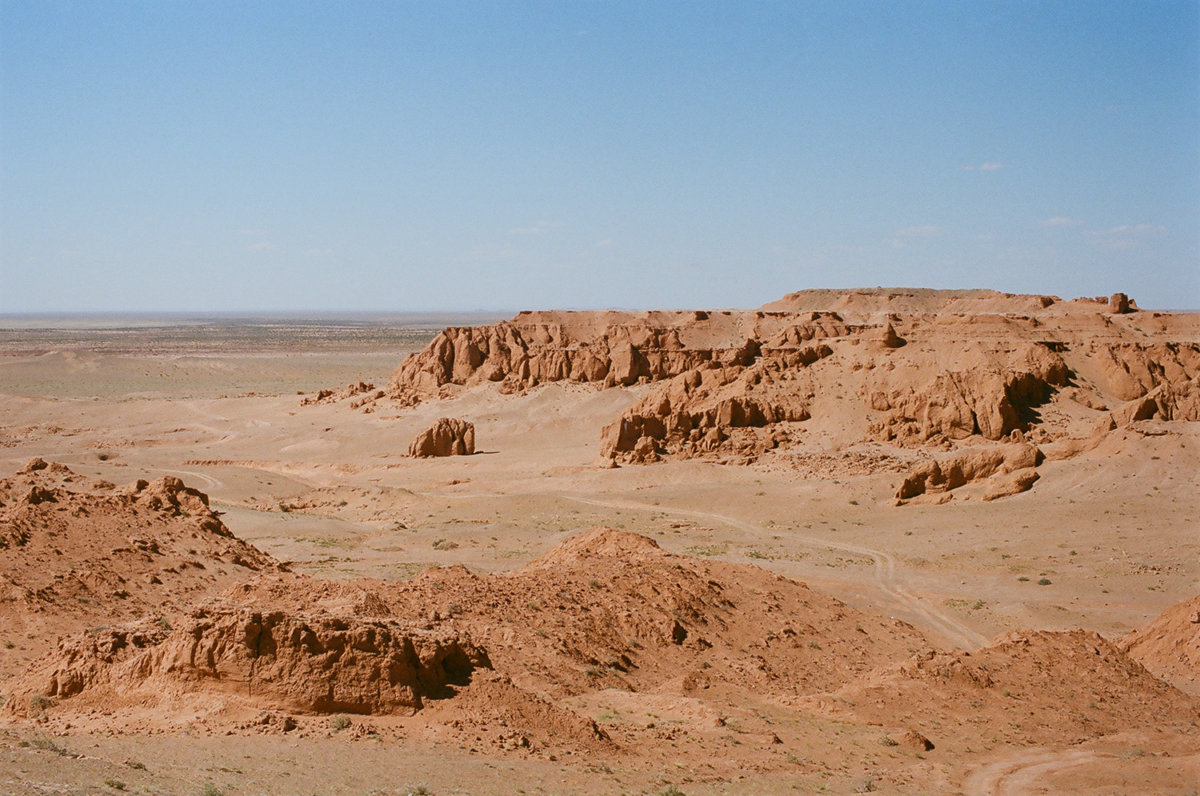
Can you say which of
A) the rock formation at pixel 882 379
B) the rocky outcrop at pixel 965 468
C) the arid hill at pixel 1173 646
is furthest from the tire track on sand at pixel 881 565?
the rock formation at pixel 882 379

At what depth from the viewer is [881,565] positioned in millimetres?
27547

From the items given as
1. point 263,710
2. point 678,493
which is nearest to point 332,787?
point 263,710

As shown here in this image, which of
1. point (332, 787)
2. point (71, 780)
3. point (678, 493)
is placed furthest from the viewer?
point (678, 493)

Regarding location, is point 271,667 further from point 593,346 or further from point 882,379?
point 593,346

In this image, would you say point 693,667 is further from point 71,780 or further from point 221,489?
point 221,489

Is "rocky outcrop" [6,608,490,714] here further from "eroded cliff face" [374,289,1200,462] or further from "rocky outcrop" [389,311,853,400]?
"rocky outcrop" [389,311,853,400]

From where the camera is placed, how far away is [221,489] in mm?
37875

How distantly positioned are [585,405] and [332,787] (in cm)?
4622

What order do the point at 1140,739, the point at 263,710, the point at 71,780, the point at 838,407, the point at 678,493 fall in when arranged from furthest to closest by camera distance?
the point at 838,407 → the point at 678,493 → the point at 1140,739 → the point at 263,710 → the point at 71,780

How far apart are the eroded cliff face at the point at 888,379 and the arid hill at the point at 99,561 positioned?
22029 mm

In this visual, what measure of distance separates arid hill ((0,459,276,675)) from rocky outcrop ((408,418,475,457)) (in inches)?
916

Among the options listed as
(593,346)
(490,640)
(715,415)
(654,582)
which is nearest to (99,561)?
(490,640)

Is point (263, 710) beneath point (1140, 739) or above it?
above

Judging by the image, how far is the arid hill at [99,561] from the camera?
16.9 metres
